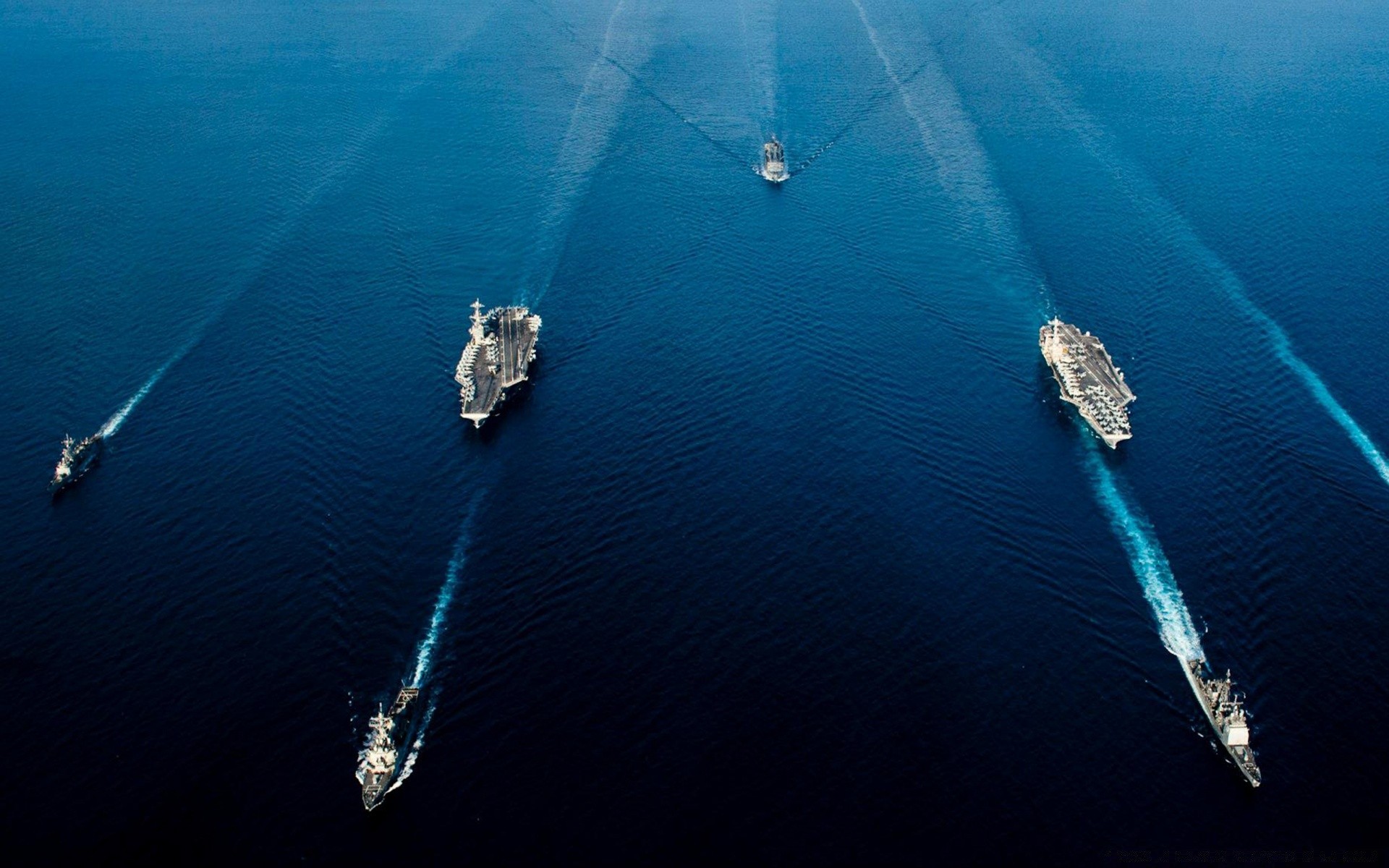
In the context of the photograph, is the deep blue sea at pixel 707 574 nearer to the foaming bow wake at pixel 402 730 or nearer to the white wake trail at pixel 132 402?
the white wake trail at pixel 132 402

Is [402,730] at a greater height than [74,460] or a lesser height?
greater

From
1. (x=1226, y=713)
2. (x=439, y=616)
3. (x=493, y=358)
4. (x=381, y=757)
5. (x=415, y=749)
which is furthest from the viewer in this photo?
(x=493, y=358)

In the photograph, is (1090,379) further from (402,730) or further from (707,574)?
(402,730)

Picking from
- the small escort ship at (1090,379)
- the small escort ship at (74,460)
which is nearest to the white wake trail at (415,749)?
the small escort ship at (74,460)

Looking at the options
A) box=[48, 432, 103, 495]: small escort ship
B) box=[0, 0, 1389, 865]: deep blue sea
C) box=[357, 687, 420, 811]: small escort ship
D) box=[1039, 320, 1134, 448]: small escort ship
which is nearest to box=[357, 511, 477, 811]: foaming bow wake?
box=[357, 687, 420, 811]: small escort ship

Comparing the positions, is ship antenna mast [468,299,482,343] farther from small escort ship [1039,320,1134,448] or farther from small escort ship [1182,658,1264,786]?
small escort ship [1182,658,1264,786]

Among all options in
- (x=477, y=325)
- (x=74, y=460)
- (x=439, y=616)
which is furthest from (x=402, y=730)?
(x=477, y=325)

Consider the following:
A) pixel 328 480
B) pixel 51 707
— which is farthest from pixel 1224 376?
pixel 51 707

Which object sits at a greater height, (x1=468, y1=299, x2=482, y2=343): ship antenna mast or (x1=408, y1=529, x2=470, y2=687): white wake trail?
(x1=468, y1=299, x2=482, y2=343): ship antenna mast
